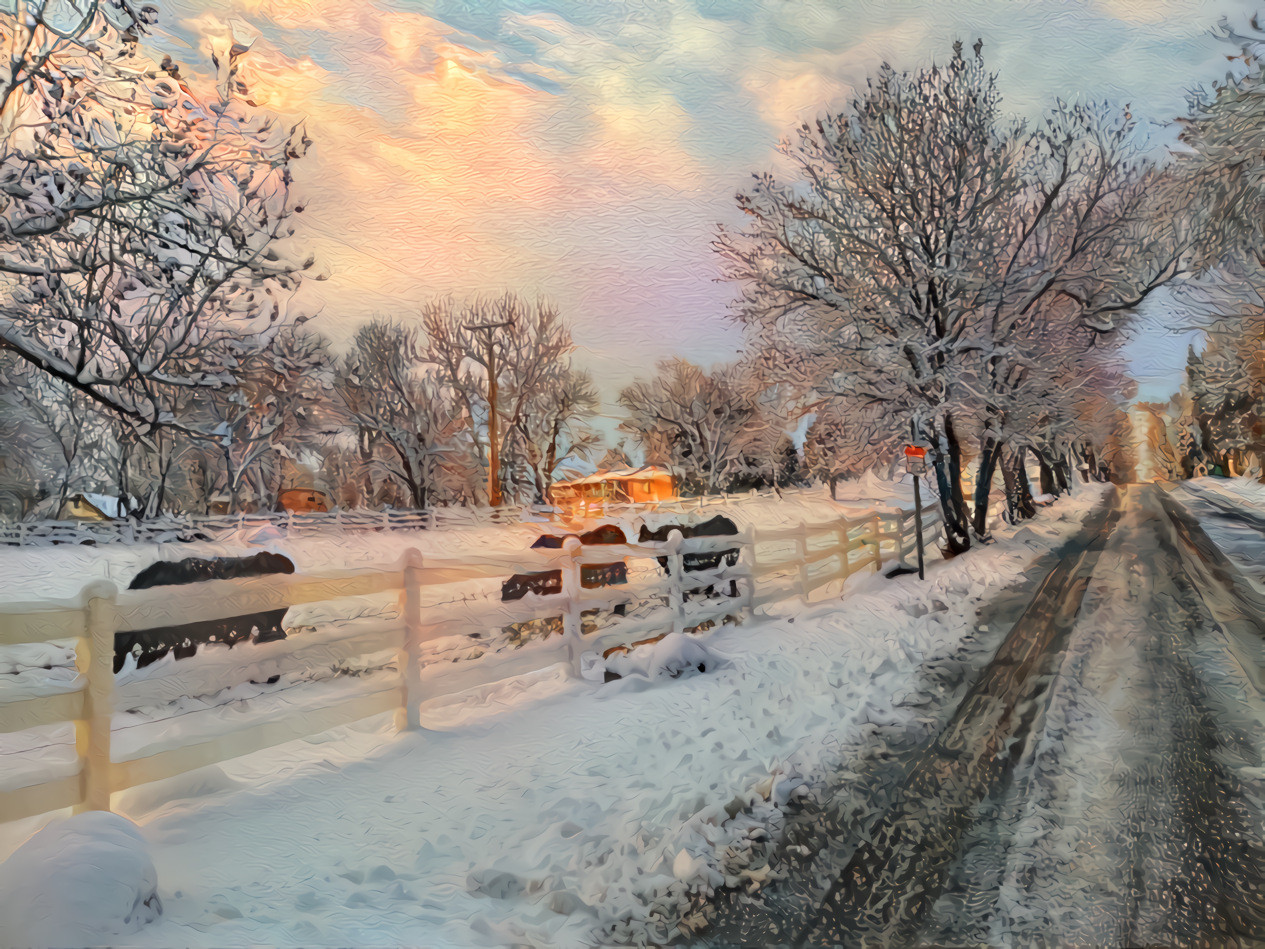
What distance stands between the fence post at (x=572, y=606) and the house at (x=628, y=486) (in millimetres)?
28940

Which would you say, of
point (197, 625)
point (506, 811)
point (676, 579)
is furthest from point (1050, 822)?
point (197, 625)

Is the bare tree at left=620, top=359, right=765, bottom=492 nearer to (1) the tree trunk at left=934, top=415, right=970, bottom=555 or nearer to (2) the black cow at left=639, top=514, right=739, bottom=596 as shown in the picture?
(1) the tree trunk at left=934, top=415, right=970, bottom=555

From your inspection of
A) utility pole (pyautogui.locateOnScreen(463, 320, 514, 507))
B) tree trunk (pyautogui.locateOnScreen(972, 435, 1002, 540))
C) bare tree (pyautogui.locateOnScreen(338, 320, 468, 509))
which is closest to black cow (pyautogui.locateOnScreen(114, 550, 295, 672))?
bare tree (pyautogui.locateOnScreen(338, 320, 468, 509))

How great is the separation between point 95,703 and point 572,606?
3.73m

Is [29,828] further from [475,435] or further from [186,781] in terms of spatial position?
[475,435]

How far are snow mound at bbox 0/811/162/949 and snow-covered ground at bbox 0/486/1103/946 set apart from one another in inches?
5.1

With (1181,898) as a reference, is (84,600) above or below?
above

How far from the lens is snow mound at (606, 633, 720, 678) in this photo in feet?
20.4

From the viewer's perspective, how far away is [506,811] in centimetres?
353

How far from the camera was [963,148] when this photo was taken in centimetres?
1332

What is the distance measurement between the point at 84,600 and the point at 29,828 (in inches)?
43.1

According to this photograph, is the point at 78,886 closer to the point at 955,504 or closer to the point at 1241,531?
the point at 955,504

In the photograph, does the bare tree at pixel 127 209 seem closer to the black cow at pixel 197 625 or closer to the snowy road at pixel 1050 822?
the black cow at pixel 197 625

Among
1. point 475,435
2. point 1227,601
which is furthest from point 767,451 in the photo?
point 1227,601
